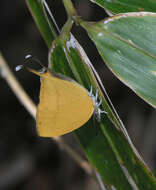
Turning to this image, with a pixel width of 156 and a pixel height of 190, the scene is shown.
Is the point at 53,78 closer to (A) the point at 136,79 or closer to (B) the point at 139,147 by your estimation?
(A) the point at 136,79

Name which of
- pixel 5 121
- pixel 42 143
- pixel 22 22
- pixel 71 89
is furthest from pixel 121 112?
pixel 71 89

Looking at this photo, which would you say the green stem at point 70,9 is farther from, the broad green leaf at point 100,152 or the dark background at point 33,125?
the dark background at point 33,125

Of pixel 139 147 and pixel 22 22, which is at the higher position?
pixel 22 22

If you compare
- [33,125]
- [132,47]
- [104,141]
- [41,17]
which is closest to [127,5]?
[132,47]

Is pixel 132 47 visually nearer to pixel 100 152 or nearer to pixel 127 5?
pixel 127 5

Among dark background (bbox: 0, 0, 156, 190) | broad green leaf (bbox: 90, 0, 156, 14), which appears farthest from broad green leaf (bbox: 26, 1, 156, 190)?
dark background (bbox: 0, 0, 156, 190)

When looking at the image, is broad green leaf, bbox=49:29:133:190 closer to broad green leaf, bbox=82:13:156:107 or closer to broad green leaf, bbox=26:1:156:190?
broad green leaf, bbox=26:1:156:190
